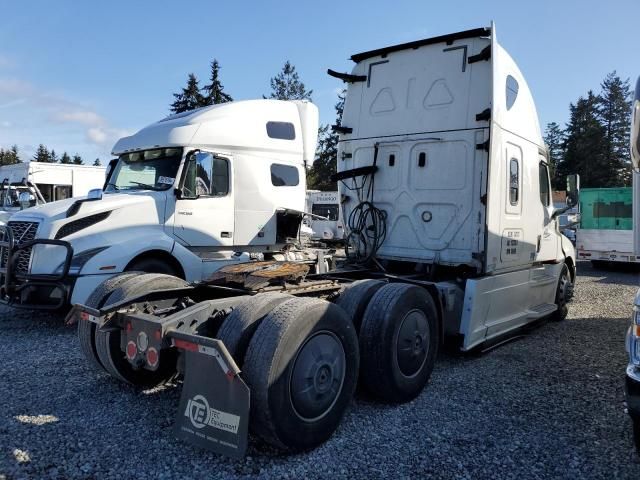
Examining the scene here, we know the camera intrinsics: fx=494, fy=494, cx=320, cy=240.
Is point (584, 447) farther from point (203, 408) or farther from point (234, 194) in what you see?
point (234, 194)

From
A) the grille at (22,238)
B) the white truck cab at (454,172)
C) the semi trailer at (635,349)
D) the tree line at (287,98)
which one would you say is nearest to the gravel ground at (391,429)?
the semi trailer at (635,349)

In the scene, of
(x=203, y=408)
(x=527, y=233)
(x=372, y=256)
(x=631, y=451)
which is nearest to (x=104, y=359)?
(x=203, y=408)

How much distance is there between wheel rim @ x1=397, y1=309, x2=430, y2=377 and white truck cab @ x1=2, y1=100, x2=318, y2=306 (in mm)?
4023

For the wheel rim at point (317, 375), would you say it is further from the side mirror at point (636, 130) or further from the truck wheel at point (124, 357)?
the side mirror at point (636, 130)

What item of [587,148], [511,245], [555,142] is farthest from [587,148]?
[511,245]

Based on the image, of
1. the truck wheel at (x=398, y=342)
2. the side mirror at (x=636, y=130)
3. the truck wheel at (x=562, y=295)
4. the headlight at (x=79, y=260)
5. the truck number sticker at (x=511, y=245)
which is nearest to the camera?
the side mirror at (x=636, y=130)

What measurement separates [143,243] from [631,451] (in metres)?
5.94

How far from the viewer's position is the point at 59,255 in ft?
21.4

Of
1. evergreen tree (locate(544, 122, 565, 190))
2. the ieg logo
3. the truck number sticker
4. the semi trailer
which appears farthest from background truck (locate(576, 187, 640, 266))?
evergreen tree (locate(544, 122, 565, 190))

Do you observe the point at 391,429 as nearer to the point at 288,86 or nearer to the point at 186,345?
the point at 186,345

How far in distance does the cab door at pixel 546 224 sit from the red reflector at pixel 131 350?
5666mm

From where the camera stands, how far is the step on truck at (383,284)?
126 inches

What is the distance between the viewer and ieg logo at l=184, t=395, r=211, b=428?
10.2ft

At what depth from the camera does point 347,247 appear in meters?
6.80
